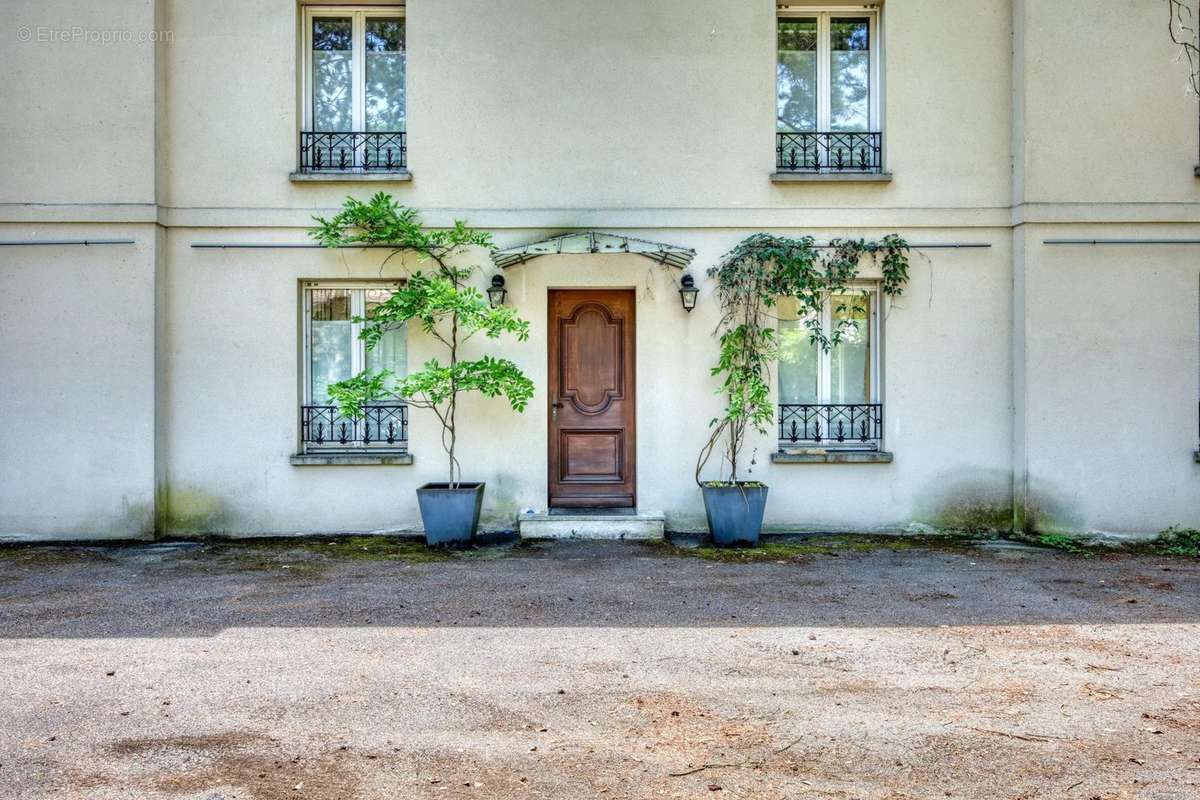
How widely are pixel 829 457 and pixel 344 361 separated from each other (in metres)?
4.77

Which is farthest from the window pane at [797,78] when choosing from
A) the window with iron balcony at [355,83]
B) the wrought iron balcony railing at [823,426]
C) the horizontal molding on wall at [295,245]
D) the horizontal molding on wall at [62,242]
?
the horizontal molding on wall at [62,242]

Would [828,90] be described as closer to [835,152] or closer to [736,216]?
[835,152]

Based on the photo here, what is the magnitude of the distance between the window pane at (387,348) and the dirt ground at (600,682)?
231cm

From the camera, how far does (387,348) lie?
340 inches

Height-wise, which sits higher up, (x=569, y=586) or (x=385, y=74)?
(x=385, y=74)

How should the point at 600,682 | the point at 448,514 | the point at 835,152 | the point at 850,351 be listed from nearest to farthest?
1. the point at 600,682
2. the point at 448,514
3. the point at 835,152
4. the point at 850,351

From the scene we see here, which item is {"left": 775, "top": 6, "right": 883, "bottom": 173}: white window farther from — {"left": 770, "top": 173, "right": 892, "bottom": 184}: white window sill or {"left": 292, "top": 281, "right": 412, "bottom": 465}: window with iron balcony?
{"left": 292, "top": 281, "right": 412, "bottom": 465}: window with iron balcony

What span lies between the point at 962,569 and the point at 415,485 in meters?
4.86

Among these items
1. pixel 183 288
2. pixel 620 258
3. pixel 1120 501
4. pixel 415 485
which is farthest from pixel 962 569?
pixel 183 288

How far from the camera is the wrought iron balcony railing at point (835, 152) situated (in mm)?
8562

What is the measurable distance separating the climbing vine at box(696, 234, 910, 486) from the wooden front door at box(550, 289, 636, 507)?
2.76ft

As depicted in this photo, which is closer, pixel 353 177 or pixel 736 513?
pixel 736 513

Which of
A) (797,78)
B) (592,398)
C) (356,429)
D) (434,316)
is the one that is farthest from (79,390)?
(797,78)

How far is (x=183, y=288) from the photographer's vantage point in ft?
27.3
